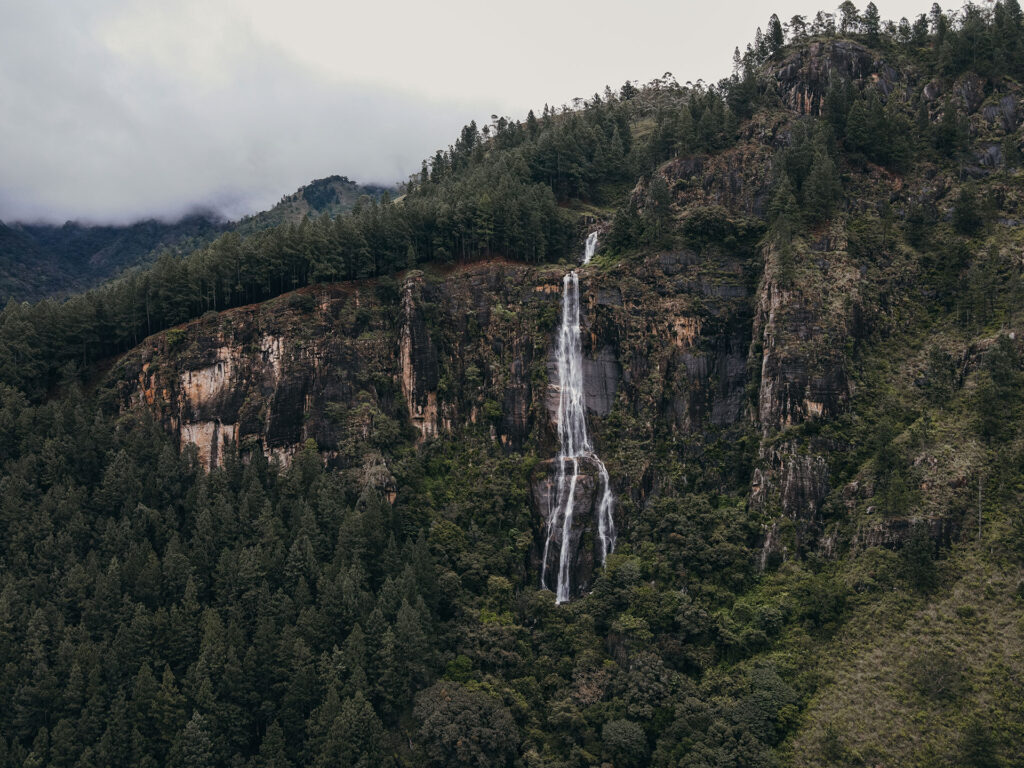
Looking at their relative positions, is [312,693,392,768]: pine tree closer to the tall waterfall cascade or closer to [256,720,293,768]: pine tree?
[256,720,293,768]: pine tree

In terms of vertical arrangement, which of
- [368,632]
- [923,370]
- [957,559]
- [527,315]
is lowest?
[368,632]

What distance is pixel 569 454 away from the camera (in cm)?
8438

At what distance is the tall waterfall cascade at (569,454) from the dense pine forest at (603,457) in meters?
1.63

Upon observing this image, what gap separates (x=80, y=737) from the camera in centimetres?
5981

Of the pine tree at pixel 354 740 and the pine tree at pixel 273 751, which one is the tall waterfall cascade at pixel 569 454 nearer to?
the pine tree at pixel 354 740

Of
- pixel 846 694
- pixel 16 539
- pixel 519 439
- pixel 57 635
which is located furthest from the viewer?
pixel 519 439

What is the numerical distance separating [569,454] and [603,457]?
3681mm

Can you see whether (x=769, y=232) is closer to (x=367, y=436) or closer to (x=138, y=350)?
(x=367, y=436)

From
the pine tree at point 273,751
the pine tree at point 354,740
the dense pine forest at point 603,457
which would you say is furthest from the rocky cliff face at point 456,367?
the pine tree at point 273,751

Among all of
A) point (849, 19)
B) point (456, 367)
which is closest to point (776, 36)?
point (849, 19)

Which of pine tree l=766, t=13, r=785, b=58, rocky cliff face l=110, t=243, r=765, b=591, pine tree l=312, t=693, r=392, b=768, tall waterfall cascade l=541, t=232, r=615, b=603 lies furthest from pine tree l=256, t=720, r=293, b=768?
pine tree l=766, t=13, r=785, b=58

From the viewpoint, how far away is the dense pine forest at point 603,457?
200 feet

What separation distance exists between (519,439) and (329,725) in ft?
118

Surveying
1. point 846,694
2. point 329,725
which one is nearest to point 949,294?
point 846,694
